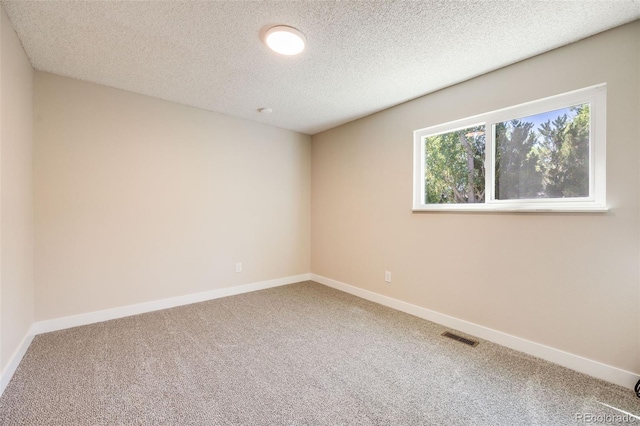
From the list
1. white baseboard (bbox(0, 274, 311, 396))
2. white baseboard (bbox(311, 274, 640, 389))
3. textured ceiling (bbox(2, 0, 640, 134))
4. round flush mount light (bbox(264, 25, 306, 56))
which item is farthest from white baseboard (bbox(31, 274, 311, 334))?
round flush mount light (bbox(264, 25, 306, 56))

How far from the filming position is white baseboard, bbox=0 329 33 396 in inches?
70.1

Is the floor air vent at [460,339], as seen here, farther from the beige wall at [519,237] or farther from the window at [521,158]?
the window at [521,158]

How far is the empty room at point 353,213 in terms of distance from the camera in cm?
178

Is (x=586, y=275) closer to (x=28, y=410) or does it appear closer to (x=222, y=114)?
(x=28, y=410)

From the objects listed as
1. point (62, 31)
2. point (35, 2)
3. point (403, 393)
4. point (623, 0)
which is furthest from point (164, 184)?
point (623, 0)

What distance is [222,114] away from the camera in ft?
12.1

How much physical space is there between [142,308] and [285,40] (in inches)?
122

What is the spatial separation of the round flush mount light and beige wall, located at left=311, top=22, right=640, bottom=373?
5.27 ft

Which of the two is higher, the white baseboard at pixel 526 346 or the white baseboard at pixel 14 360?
the white baseboard at pixel 14 360

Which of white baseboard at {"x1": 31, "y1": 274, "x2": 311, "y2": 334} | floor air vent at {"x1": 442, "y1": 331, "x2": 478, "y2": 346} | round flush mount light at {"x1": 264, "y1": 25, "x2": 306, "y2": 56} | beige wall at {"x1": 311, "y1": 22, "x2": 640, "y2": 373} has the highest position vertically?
round flush mount light at {"x1": 264, "y1": 25, "x2": 306, "y2": 56}

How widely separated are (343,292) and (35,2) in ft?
12.9

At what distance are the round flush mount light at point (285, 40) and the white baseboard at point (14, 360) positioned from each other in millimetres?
2863

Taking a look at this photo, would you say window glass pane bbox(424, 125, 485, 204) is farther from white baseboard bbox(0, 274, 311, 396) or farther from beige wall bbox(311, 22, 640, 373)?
white baseboard bbox(0, 274, 311, 396)

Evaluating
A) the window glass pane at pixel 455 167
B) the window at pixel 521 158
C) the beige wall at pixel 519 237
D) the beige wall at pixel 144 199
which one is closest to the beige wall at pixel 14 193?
the beige wall at pixel 144 199
